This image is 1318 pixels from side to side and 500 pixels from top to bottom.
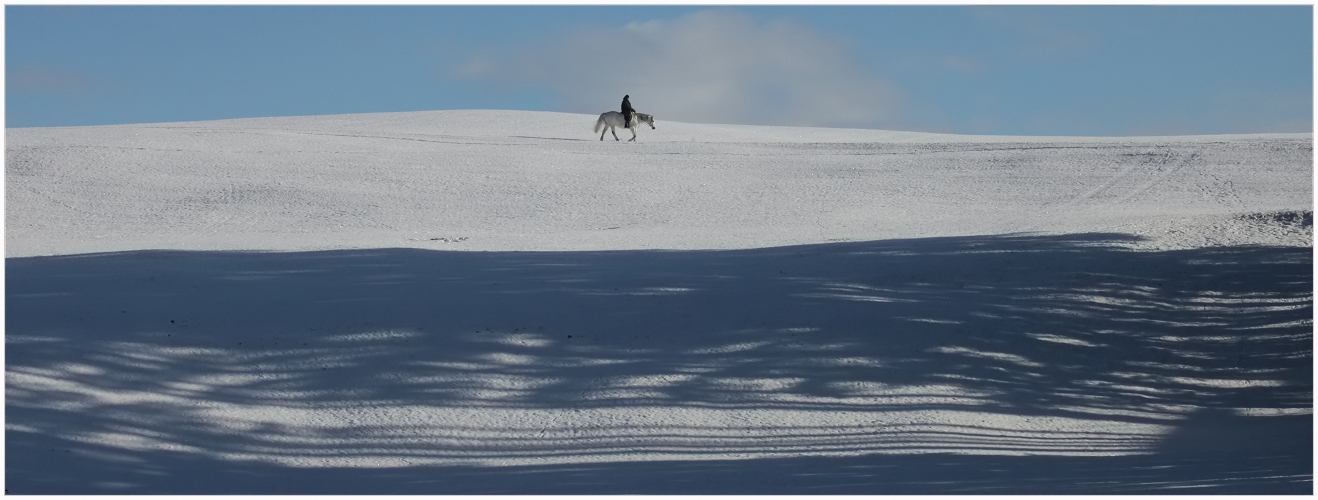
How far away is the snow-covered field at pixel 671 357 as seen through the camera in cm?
812

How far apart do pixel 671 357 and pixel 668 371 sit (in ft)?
0.92

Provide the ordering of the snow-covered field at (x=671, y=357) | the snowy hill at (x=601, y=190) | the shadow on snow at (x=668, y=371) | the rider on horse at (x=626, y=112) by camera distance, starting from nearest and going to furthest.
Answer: the shadow on snow at (x=668, y=371), the snow-covered field at (x=671, y=357), the snowy hill at (x=601, y=190), the rider on horse at (x=626, y=112)

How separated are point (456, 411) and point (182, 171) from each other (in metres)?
14.4

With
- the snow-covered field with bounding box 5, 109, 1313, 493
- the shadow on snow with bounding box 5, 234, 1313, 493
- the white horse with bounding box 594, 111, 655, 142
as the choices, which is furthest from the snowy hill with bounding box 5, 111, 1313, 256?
the shadow on snow with bounding box 5, 234, 1313, 493

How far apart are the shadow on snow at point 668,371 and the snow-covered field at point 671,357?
3 cm

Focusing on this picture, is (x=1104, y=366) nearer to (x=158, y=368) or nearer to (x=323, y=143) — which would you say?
(x=158, y=368)

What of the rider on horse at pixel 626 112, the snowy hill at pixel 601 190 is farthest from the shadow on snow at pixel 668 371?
the rider on horse at pixel 626 112

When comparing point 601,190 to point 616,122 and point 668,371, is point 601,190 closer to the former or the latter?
point 616,122

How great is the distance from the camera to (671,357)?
1009 centimetres

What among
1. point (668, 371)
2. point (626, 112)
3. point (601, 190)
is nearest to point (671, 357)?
point (668, 371)

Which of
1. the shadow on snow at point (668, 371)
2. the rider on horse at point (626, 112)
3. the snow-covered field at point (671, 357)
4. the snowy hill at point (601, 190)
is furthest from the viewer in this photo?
the rider on horse at point (626, 112)

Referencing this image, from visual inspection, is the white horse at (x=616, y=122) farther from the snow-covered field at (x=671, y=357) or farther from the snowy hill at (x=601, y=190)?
the snow-covered field at (x=671, y=357)

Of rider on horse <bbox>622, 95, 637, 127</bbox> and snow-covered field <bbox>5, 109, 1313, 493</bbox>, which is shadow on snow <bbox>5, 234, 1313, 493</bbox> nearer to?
snow-covered field <bbox>5, 109, 1313, 493</bbox>

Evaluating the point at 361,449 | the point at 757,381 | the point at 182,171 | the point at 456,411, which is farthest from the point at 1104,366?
the point at 182,171
